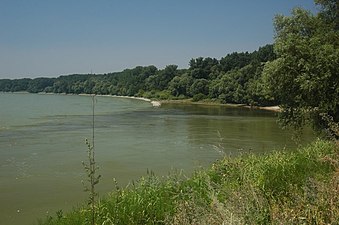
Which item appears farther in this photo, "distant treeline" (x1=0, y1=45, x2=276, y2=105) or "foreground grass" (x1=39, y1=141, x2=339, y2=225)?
"distant treeline" (x1=0, y1=45, x2=276, y2=105)

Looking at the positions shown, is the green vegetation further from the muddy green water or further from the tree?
the muddy green water

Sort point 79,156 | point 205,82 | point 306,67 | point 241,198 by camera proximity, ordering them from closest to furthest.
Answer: point 241,198, point 306,67, point 79,156, point 205,82

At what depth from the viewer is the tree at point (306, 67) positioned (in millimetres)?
14359

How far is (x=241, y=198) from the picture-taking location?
13.7 ft

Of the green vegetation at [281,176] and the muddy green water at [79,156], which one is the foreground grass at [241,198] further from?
the muddy green water at [79,156]

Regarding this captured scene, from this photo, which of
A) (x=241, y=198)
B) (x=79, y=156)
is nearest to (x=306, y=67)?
(x=241, y=198)

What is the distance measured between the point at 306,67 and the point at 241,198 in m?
11.6

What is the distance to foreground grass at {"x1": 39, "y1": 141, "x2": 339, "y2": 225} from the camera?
377 centimetres

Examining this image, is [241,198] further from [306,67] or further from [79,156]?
[79,156]

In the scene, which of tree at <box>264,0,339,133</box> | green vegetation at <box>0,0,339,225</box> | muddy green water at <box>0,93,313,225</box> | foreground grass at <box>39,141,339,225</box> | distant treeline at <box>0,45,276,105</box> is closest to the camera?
foreground grass at <box>39,141,339,225</box>

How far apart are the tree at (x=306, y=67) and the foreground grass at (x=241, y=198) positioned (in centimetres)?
452

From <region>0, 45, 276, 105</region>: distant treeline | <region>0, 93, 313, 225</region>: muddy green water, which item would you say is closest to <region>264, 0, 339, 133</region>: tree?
<region>0, 93, 313, 225</region>: muddy green water

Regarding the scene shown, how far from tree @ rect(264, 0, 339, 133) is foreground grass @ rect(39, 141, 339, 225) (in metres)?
4.52

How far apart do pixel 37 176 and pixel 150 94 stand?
104m
